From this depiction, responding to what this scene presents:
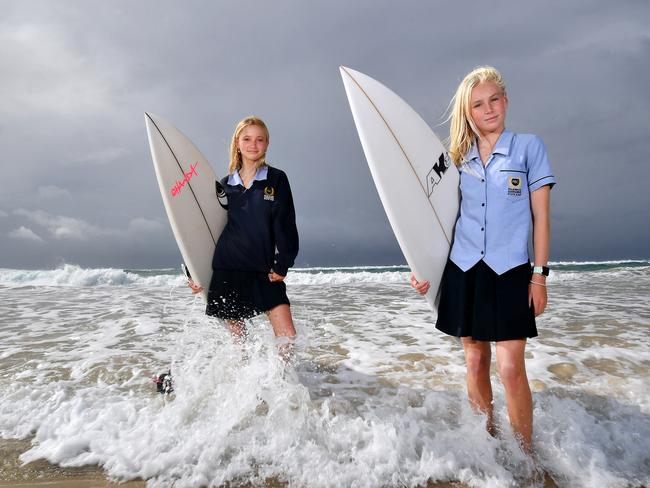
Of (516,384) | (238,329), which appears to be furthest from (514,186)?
(238,329)

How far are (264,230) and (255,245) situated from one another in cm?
11

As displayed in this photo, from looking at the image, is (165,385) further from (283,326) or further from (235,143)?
(235,143)

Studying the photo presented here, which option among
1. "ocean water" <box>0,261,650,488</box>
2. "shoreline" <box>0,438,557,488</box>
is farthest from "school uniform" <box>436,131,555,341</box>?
"shoreline" <box>0,438,557,488</box>

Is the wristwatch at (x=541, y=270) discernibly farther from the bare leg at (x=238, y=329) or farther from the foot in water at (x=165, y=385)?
the foot in water at (x=165, y=385)

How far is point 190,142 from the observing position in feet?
11.6

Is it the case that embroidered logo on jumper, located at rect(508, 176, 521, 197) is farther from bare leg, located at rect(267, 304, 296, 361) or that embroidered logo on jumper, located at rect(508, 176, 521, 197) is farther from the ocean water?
bare leg, located at rect(267, 304, 296, 361)

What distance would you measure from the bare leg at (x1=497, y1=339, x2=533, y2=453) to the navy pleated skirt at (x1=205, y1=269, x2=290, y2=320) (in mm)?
1314

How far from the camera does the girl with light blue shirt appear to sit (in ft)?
6.44

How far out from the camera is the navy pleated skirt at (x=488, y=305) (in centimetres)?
195

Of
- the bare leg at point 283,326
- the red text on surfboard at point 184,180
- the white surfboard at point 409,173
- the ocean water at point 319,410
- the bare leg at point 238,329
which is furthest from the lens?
the red text on surfboard at point 184,180

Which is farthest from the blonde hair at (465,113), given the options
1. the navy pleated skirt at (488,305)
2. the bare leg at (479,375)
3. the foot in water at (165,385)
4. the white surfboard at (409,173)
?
the foot in water at (165,385)

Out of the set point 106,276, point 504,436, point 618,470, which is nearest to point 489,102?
point 504,436

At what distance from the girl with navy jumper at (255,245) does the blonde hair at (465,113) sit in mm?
1097

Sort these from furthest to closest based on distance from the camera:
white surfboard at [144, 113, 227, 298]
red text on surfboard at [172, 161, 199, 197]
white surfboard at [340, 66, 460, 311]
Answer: red text on surfboard at [172, 161, 199, 197] < white surfboard at [144, 113, 227, 298] < white surfboard at [340, 66, 460, 311]
